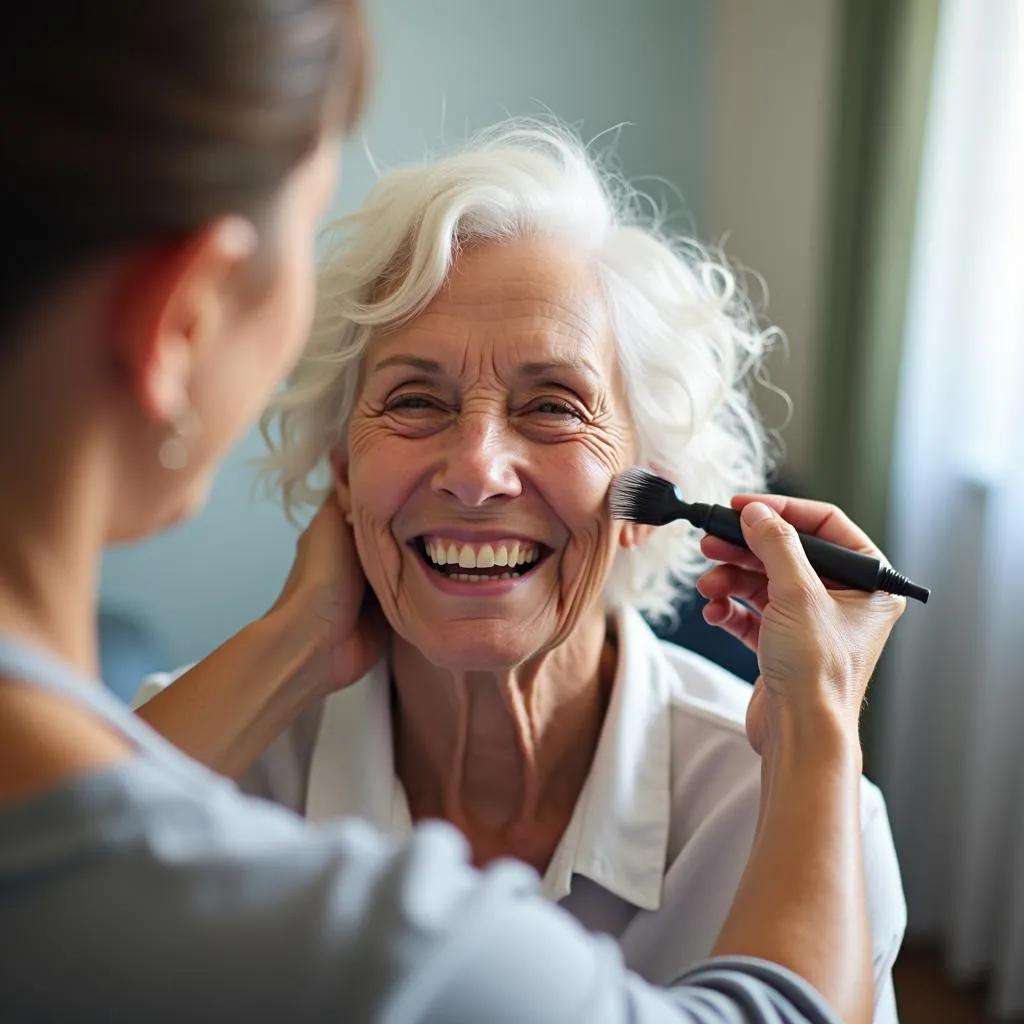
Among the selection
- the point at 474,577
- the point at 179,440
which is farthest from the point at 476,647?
the point at 179,440

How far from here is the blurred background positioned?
2.45 meters

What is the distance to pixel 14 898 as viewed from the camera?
1.88 ft

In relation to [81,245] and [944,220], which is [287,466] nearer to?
[81,245]

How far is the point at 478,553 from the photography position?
4.41 feet

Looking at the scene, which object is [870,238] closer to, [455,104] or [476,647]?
[455,104]

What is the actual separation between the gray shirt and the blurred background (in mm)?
1520

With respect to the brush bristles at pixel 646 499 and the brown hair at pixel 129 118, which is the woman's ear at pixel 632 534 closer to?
the brush bristles at pixel 646 499

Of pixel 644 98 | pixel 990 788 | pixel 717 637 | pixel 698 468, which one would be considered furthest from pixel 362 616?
pixel 644 98

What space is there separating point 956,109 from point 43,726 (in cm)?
238

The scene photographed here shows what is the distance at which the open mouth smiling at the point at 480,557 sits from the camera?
134 centimetres

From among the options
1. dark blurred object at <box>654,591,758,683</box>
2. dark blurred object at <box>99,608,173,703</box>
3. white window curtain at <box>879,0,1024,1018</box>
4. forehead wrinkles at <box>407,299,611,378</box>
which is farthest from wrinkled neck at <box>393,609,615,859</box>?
white window curtain at <box>879,0,1024,1018</box>

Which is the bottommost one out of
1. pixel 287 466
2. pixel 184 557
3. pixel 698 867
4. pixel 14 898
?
pixel 184 557

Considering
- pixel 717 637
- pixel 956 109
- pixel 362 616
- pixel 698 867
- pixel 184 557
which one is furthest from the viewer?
pixel 184 557

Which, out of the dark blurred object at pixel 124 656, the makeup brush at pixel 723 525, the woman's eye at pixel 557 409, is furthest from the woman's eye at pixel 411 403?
the dark blurred object at pixel 124 656
